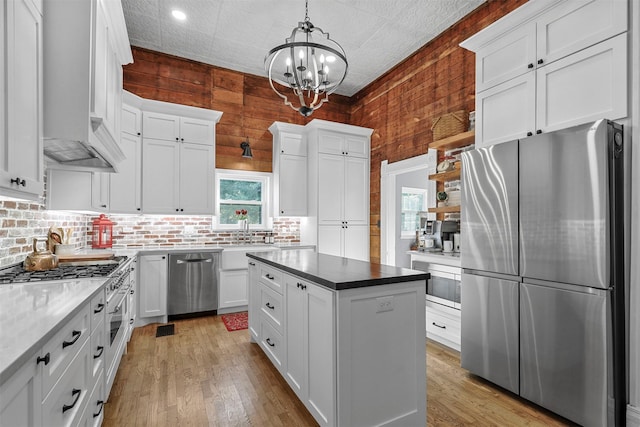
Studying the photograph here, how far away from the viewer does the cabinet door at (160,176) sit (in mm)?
4230

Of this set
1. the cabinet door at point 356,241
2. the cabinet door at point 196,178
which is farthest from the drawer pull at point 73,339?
the cabinet door at point 356,241

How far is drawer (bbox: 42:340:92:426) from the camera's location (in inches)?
45.6

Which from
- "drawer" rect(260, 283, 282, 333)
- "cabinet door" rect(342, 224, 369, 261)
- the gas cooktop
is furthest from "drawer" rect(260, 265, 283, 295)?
"cabinet door" rect(342, 224, 369, 261)

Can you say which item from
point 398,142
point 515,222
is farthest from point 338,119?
point 515,222

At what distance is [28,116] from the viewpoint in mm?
1689

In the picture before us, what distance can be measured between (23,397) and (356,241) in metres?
4.58

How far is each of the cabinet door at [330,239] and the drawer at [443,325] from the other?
194cm

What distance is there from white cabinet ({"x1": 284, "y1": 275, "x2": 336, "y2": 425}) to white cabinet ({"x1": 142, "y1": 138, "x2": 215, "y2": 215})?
270cm

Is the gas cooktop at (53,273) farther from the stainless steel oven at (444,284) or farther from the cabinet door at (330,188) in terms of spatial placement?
the cabinet door at (330,188)

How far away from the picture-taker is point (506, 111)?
276 cm

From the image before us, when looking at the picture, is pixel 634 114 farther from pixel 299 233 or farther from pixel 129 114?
pixel 129 114

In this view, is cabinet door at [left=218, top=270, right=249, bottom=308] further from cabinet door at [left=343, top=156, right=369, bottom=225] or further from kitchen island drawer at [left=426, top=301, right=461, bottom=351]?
kitchen island drawer at [left=426, top=301, right=461, bottom=351]

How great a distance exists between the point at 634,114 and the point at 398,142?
9.59 ft

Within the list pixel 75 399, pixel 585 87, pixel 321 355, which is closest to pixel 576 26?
pixel 585 87
